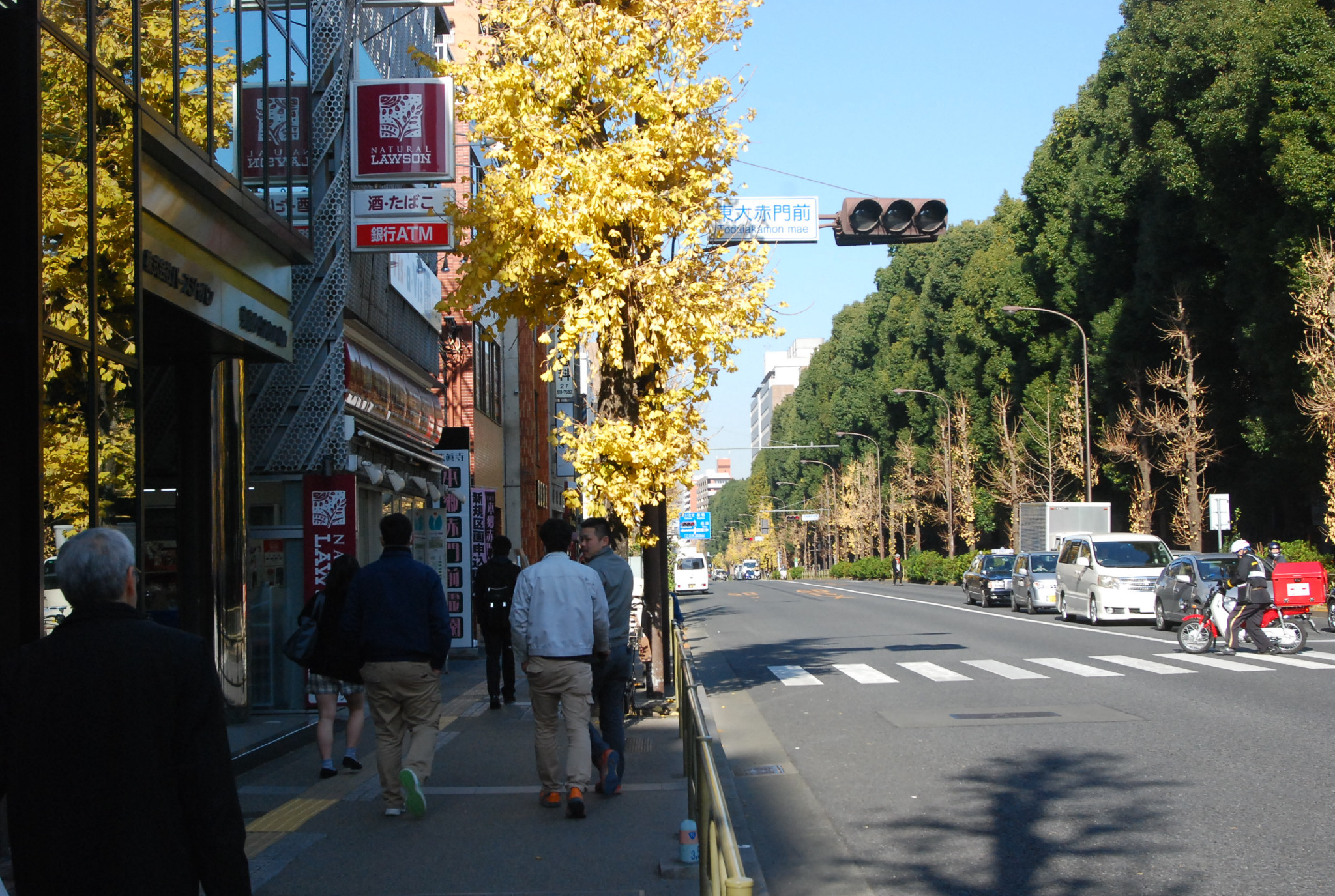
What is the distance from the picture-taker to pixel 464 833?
7371 millimetres

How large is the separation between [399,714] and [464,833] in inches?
36.3

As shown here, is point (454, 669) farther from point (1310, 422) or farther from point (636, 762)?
point (1310, 422)

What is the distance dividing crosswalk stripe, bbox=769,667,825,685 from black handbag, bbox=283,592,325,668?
818 centimetres

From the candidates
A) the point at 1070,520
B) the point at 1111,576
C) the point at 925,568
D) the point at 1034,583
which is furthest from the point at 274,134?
the point at 925,568

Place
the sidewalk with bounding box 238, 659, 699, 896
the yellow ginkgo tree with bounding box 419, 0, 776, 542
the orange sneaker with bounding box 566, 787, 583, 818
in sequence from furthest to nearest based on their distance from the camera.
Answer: the yellow ginkgo tree with bounding box 419, 0, 776, 542 < the orange sneaker with bounding box 566, 787, 583, 818 < the sidewalk with bounding box 238, 659, 699, 896

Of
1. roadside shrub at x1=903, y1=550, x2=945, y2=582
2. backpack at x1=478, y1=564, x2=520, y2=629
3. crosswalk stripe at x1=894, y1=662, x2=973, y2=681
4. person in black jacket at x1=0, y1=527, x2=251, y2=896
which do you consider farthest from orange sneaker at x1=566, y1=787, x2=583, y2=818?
roadside shrub at x1=903, y1=550, x2=945, y2=582

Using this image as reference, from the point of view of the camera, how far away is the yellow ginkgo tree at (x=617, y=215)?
11195mm

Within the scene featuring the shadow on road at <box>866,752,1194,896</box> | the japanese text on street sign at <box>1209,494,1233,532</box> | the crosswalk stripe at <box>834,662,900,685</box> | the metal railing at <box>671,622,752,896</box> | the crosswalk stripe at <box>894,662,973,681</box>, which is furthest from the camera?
the japanese text on street sign at <box>1209,494,1233,532</box>

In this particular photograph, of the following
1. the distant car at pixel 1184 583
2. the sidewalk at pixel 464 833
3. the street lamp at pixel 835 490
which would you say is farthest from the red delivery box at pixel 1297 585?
the street lamp at pixel 835 490

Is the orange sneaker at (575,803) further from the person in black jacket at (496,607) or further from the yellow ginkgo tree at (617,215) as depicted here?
→ the person in black jacket at (496,607)

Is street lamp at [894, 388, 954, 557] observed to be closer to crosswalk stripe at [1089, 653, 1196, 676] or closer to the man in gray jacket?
crosswalk stripe at [1089, 653, 1196, 676]

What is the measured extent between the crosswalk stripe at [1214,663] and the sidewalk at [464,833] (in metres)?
8.79

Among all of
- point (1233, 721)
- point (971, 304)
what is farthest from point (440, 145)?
point (971, 304)

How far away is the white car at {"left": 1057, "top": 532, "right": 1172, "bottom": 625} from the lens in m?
25.7
